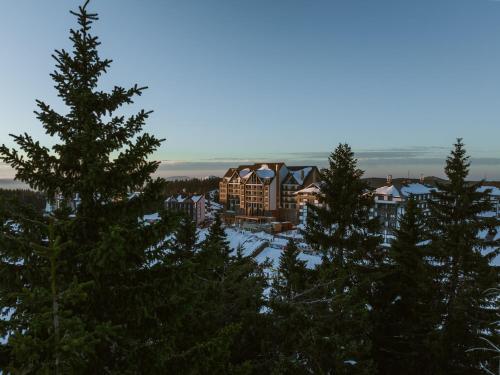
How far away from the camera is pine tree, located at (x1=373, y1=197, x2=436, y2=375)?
1162cm

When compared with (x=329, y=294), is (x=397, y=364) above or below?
below

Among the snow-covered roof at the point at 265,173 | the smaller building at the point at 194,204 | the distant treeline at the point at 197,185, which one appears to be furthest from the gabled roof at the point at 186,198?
the distant treeline at the point at 197,185

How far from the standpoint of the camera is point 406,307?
504 inches

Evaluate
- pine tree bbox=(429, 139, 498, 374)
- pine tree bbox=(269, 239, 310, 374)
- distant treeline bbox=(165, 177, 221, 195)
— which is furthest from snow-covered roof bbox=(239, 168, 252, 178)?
pine tree bbox=(269, 239, 310, 374)

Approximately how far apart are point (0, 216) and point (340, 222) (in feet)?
40.4

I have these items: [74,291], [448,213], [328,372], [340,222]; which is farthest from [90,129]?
[448,213]

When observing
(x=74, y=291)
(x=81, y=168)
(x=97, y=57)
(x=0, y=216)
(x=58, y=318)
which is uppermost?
(x=97, y=57)

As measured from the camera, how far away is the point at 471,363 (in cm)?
1118

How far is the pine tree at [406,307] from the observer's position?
1162 cm

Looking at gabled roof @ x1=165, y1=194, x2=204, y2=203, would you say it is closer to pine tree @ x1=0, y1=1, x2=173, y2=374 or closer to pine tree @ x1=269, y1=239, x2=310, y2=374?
pine tree @ x1=269, y1=239, x2=310, y2=374

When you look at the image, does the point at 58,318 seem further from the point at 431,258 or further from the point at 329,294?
the point at 431,258

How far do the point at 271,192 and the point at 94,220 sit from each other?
76.4 m

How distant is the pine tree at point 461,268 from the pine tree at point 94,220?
1081 centimetres

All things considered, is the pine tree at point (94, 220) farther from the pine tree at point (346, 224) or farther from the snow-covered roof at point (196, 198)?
the snow-covered roof at point (196, 198)
